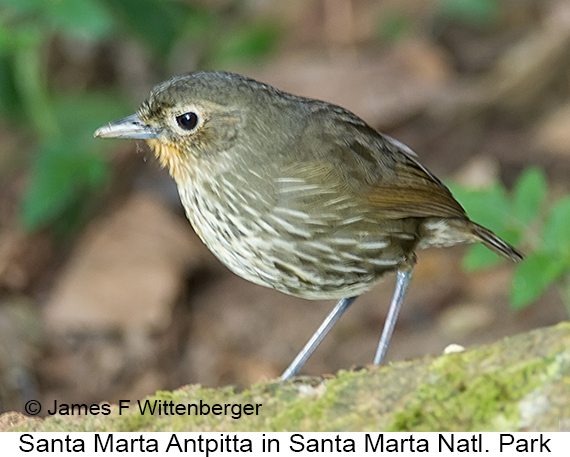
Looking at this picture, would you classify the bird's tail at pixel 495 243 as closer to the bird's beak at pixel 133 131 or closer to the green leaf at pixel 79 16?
the bird's beak at pixel 133 131

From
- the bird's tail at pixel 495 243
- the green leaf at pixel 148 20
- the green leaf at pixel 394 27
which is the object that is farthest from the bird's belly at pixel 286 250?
the green leaf at pixel 394 27

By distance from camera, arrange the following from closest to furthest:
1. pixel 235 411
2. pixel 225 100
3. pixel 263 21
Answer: pixel 235 411
pixel 225 100
pixel 263 21

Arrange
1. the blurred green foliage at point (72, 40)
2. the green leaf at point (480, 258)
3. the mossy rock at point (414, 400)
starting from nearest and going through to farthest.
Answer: the mossy rock at point (414, 400) < the green leaf at point (480, 258) < the blurred green foliage at point (72, 40)

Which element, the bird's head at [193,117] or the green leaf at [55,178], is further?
the green leaf at [55,178]

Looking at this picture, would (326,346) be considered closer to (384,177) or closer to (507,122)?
(384,177)

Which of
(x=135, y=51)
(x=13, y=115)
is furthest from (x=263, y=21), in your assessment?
(x=13, y=115)

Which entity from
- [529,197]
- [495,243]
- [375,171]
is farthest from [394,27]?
[375,171]

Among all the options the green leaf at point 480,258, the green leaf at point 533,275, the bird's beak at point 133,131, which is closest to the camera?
the bird's beak at point 133,131
